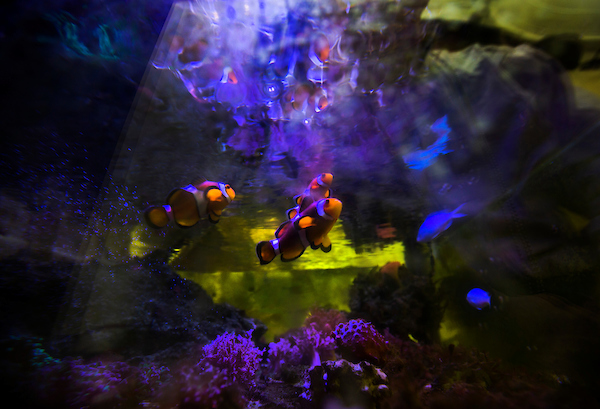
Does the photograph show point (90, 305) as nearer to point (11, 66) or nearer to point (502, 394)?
point (11, 66)

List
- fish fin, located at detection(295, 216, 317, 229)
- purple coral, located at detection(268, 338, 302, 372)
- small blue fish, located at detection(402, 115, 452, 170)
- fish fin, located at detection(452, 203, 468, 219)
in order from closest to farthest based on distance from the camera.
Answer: fish fin, located at detection(295, 216, 317, 229) < purple coral, located at detection(268, 338, 302, 372) < small blue fish, located at detection(402, 115, 452, 170) < fish fin, located at detection(452, 203, 468, 219)

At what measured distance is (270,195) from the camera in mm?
7066

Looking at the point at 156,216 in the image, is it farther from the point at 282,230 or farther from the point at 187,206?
the point at 282,230

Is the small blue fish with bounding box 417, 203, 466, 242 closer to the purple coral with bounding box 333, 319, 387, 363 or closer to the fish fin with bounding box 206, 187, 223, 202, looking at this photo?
the purple coral with bounding box 333, 319, 387, 363

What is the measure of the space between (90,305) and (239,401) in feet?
11.7

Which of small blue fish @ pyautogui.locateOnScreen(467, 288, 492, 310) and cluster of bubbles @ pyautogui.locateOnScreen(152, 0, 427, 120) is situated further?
small blue fish @ pyautogui.locateOnScreen(467, 288, 492, 310)

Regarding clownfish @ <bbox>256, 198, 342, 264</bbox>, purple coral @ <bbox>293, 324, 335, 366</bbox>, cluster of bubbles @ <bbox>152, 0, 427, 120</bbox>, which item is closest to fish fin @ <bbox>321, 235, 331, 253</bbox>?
clownfish @ <bbox>256, 198, 342, 264</bbox>

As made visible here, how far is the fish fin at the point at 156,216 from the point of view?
2741 millimetres

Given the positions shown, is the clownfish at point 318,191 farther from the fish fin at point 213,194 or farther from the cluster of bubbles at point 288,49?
the cluster of bubbles at point 288,49

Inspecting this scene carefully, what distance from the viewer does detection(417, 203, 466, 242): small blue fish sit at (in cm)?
642

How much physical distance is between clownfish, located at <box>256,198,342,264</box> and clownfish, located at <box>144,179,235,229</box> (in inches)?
32.7

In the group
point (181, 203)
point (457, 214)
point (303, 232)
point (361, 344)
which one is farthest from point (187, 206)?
point (457, 214)

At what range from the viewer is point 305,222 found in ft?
8.90

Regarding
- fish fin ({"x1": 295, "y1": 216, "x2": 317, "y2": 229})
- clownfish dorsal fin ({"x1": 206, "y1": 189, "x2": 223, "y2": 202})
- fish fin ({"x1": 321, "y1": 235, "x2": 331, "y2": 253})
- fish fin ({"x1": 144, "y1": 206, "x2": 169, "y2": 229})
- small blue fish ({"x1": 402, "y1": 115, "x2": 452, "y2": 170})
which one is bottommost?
fish fin ({"x1": 321, "y1": 235, "x2": 331, "y2": 253})
